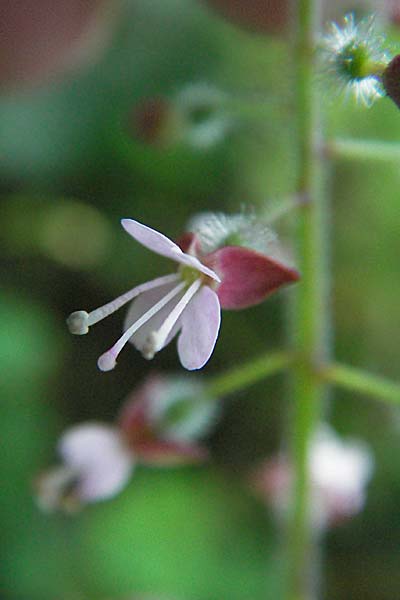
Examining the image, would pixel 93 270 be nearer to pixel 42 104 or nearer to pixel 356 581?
pixel 42 104

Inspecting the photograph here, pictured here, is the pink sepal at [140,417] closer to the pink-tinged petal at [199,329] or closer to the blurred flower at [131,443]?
the blurred flower at [131,443]

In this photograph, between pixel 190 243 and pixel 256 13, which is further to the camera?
pixel 256 13

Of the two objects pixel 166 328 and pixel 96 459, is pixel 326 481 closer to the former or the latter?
pixel 96 459

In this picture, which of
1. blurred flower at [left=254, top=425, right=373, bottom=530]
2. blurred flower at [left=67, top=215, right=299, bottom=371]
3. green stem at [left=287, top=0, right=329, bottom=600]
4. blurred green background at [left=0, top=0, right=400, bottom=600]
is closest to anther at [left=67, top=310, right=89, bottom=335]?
blurred flower at [left=67, top=215, right=299, bottom=371]

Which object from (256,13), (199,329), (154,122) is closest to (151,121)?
(154,122)

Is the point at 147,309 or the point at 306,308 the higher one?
the point at 306,308

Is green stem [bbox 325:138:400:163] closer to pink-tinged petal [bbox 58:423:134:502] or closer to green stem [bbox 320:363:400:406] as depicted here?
green stem [bbox 320:363:400:406]
